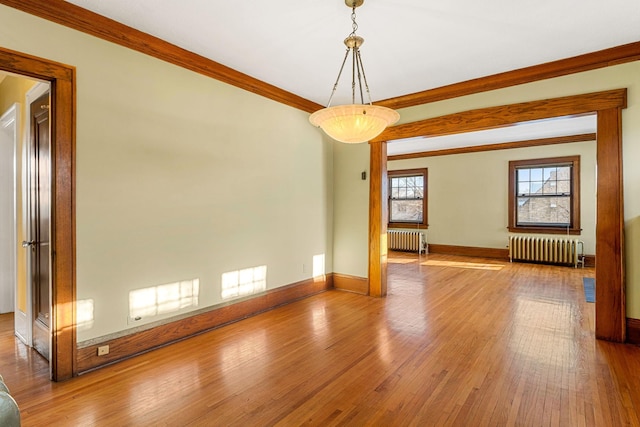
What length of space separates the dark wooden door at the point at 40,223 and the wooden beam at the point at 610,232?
16.6ft

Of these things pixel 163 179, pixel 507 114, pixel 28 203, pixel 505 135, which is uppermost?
pixel 505 135

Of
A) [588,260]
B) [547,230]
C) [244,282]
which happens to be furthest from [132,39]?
[588,260]

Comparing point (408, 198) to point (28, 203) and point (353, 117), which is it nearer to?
point (353, 117)

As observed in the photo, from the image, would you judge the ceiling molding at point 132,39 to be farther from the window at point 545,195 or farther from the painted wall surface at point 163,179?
the window at point 545,195

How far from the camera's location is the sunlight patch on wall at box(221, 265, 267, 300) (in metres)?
3.69

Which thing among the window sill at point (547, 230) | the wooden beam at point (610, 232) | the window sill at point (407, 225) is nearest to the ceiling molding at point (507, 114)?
the wooden beam at point (610, 232)

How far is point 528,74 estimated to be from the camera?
357 cm

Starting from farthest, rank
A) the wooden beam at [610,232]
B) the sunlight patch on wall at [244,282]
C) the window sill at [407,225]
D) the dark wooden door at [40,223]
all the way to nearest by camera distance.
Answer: the window sill at [407,225], the sunlight patch on wall at [244,282], the wooden beam at [610,232], the dark wooden door at [40,223]

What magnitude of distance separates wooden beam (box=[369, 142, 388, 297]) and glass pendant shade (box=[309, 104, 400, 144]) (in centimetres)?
220

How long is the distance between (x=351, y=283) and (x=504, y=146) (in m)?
5.44

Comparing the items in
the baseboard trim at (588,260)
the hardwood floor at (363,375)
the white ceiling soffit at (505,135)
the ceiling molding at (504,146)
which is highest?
the white ceiling soffit at (505,135)

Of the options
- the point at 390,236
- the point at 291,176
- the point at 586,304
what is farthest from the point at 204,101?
the point at 390,236

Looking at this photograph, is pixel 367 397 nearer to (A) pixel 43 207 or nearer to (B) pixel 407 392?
(B) pixel 407 392

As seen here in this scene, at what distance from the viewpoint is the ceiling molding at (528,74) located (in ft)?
10.3
